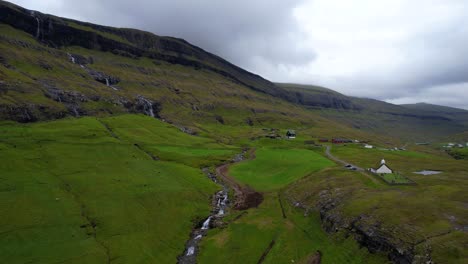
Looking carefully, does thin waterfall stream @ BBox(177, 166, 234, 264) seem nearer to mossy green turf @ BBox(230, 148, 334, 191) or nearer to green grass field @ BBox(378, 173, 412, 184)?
mossy green turf @ BBox(230, 148, 334, 191)

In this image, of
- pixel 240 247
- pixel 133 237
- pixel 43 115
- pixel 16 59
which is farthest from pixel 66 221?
pixel 16 59

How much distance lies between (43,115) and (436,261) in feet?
515

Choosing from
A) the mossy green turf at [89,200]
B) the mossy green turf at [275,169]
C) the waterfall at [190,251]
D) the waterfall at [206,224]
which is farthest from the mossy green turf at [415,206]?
the mossy green turf at [89,200]

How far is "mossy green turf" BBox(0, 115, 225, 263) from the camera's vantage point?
50.9 metres

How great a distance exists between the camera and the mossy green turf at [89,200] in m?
50.9

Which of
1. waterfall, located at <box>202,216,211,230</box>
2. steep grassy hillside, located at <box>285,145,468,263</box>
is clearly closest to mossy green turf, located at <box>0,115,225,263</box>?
waterfall, located at <box>202,216,211,230</box>

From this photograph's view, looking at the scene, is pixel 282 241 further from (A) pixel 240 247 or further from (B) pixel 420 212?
(B) pixel 420 212

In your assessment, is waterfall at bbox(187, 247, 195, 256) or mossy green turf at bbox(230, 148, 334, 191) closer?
waterfall at bbox(187, 247, 195, 256)

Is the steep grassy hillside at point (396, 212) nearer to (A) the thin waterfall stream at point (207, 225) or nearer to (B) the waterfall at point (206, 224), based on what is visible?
(A) the thin waterfall stream at point (207, 225)

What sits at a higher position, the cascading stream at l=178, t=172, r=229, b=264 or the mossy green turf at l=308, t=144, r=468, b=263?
the mossy green turf at l=308, t=144, r=468, b=263

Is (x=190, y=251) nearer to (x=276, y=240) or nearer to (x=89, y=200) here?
(x=276, y=240)

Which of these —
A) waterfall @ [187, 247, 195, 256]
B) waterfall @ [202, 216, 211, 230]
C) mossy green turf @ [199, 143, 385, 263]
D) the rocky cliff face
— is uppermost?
the rocky cliff face

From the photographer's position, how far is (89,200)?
67500 millimetres

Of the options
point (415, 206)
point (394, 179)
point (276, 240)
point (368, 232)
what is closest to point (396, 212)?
point (415, 206)
